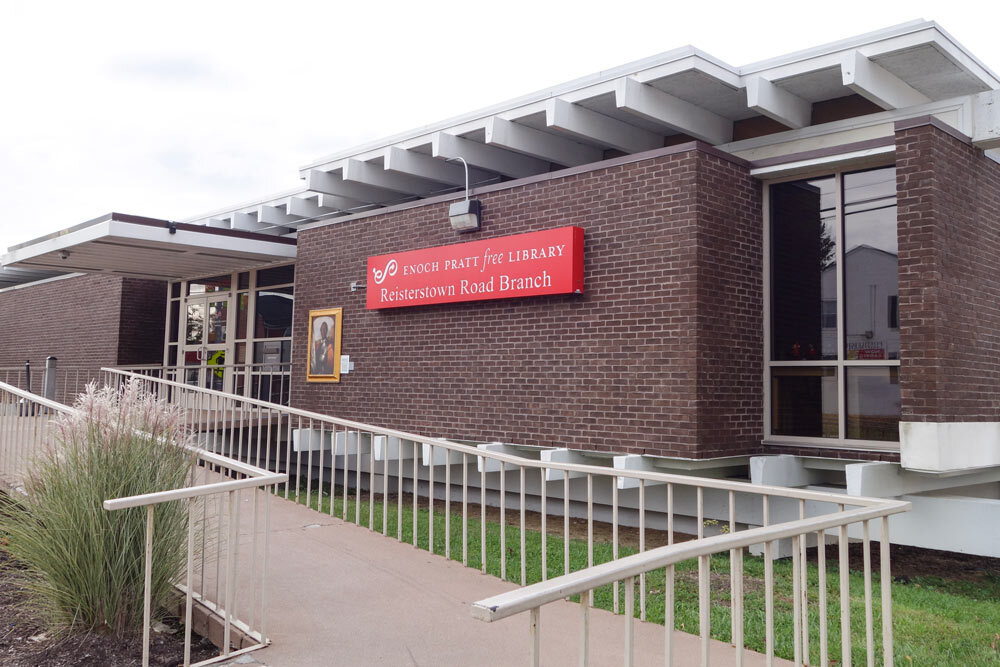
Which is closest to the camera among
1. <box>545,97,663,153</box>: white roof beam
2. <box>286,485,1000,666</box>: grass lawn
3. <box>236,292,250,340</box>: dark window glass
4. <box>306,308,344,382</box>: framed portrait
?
<box>286,485,1000,666</box>: grass lawn

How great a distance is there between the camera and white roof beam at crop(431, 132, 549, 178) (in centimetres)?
1063

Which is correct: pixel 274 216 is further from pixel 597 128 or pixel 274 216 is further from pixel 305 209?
pixel 597 128

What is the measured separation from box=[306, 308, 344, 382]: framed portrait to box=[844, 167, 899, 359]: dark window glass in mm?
6977

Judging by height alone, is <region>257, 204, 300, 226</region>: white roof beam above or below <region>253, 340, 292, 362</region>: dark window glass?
above

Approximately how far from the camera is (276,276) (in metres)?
15.2

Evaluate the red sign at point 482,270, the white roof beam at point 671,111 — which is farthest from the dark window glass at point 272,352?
the white roof beam at point 671,111

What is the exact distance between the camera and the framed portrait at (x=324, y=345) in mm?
11648

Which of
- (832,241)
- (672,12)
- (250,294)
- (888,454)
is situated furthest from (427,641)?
(672,12)

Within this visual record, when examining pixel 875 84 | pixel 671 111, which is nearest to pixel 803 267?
pixel 875 84

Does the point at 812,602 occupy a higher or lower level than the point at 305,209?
lower

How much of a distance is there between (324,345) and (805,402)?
22.7ft

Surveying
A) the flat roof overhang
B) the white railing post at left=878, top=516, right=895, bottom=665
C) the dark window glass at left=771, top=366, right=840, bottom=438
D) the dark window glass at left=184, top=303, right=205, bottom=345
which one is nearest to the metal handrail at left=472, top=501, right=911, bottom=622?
the white railing post at left=878, top=516, right=895, bottom=665

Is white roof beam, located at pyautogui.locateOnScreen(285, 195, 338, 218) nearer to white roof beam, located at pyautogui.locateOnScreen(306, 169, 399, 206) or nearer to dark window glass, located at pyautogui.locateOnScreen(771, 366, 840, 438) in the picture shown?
white roof beam, located at pyautogui.locateOnScreen(306, 169, 399, 206)

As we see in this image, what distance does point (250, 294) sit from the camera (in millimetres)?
15539
